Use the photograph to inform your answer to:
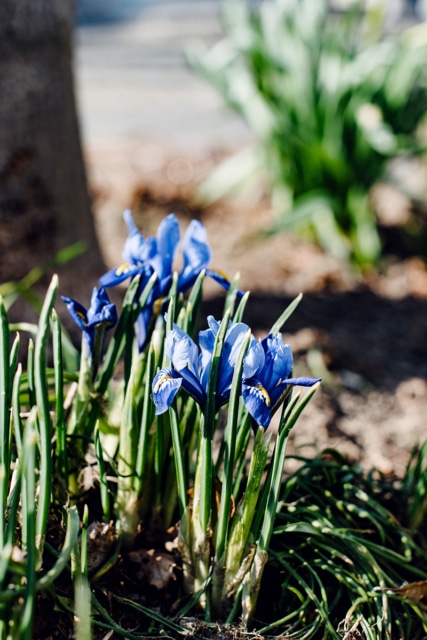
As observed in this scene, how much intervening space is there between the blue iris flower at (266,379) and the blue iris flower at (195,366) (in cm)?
5

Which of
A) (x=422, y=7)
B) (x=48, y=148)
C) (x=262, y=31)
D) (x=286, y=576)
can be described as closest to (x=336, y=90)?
(x=262, y=31)

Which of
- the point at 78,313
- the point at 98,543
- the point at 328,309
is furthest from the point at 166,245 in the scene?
the point at 328,309

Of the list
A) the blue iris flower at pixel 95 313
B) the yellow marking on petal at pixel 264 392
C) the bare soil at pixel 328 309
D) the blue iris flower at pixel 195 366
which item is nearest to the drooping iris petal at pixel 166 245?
the blue iris flower at pixel 95 313

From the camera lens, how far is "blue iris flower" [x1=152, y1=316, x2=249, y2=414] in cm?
121

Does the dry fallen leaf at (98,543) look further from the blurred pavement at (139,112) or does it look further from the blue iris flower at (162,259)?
the blurred pavement at (139,112)

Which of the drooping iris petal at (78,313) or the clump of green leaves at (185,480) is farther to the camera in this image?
the drooping iris petal at (78,313)

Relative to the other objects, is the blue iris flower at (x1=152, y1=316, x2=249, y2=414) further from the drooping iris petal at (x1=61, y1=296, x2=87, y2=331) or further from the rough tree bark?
the rough tree bark

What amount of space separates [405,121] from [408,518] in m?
2.56

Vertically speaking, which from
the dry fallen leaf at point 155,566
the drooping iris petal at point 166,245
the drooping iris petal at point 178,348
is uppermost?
the drooping iris petal at point 166,245

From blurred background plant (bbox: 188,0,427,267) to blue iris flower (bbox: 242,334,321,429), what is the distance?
2227 mm

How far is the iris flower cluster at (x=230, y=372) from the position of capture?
3.98 feet

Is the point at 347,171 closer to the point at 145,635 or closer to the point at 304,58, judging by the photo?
the point at 304,58

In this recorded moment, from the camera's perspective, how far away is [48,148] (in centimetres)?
267

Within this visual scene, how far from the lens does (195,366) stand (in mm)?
1277
